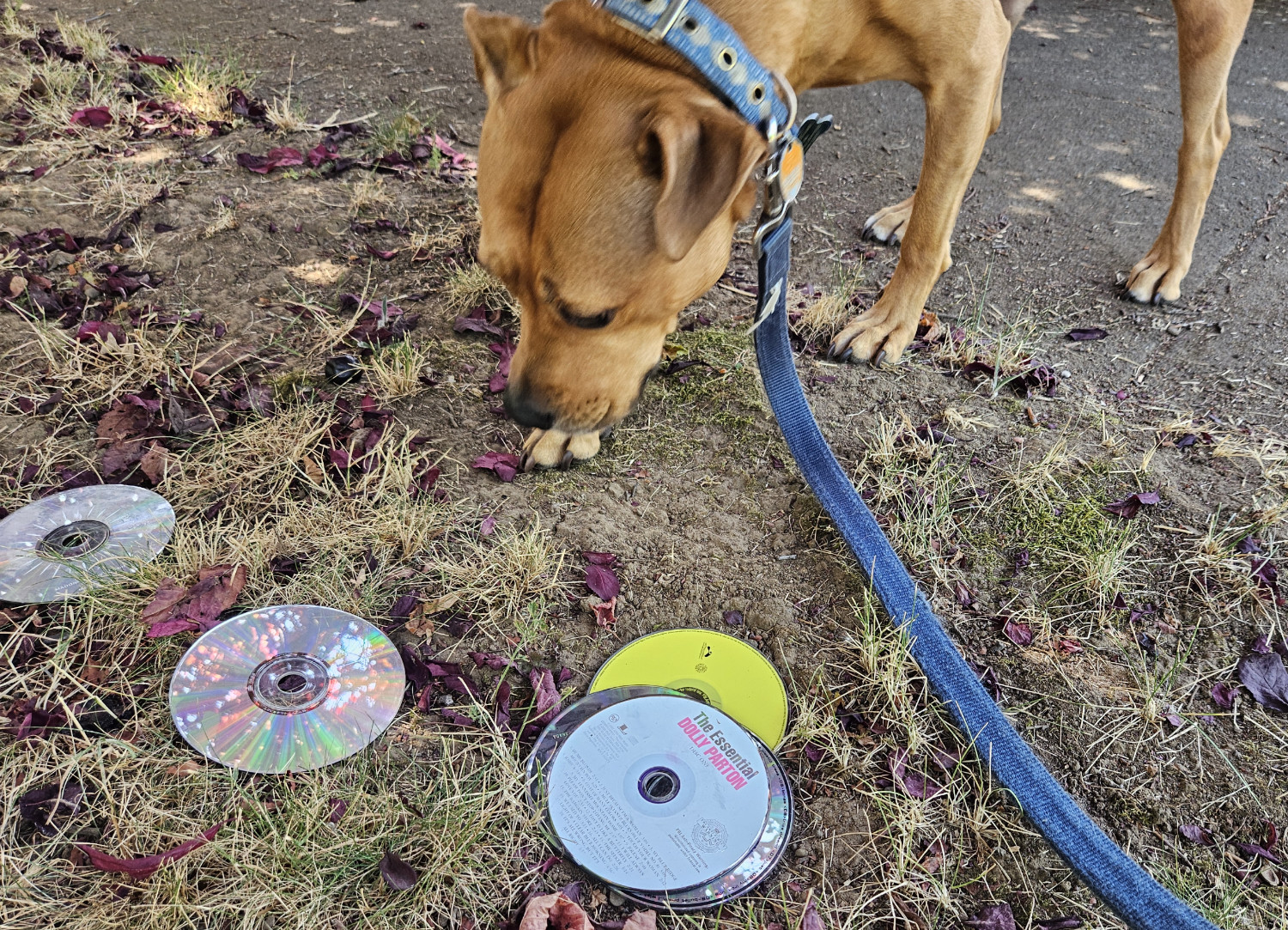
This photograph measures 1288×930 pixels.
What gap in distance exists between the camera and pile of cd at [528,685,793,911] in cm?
175

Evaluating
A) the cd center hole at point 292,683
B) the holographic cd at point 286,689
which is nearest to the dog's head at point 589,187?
the holographic cd at point 286,689

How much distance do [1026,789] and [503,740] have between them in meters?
1.22

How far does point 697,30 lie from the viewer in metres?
1.89

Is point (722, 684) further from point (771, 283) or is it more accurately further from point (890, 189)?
point (890, 189)

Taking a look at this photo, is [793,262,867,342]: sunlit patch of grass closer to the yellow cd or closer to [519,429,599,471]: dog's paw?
[519,429,599,471]: dog's paw

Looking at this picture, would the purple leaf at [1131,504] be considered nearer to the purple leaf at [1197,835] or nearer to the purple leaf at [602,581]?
the purple leaf at [1197,835]

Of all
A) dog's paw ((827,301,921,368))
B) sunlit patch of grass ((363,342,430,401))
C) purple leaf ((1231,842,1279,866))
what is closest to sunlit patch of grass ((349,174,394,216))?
sunlit patch of grass ((363,342,430,401))

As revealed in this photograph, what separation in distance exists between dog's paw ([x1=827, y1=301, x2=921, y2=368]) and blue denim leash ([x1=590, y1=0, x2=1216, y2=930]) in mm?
914

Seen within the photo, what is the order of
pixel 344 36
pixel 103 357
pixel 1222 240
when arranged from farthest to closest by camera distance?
1. pixel 344 36
2. pixel 1222 240
3. pixel 103 357

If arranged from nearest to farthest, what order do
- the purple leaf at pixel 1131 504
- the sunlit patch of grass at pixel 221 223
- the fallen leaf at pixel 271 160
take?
the purple leaf at pixel 1131 504 < the sunlit patch of grass at pixel 221 223 < the fallen leaf at pixel 271 160

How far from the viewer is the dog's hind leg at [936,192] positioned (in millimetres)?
2730

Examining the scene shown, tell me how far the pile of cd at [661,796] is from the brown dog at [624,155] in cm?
85

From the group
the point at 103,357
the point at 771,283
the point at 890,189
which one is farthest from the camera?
the point at 890,189

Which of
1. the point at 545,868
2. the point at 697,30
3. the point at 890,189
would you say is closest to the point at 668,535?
the point at 545,868
